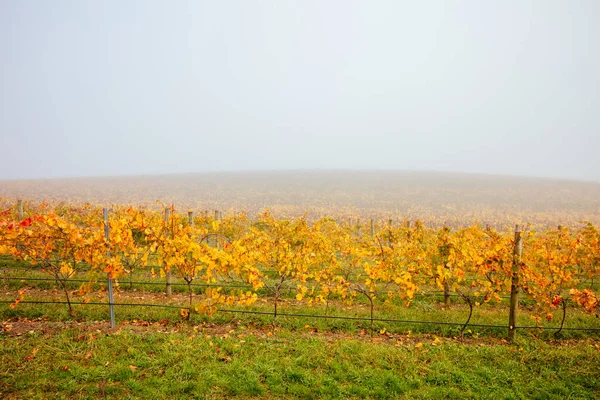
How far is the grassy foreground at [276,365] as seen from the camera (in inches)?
176

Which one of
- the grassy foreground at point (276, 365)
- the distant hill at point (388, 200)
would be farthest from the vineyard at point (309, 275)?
the distant hill at point (388, 200)

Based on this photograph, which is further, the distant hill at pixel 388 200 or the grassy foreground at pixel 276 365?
the distant hill at pixel 388 200

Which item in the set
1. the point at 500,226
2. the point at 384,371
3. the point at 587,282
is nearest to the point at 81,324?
the point at 384,371

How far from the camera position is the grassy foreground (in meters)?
4.47

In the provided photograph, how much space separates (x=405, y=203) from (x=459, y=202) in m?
8.67

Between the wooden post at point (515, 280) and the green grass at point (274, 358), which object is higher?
the wooden post at point (515, 280)

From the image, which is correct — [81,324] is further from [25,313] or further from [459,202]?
[459,202]

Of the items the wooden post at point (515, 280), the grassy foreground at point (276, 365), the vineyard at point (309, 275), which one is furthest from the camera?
the vineyard at point (309, 275)

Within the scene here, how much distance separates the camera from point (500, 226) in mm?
29016

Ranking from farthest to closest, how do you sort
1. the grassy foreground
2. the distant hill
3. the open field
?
1. the distant hill
2. the open field
3. the grassy foreground

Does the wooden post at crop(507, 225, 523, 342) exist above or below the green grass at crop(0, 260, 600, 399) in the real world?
above

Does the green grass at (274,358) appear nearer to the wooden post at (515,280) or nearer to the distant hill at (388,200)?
the wooden post at (515,280)

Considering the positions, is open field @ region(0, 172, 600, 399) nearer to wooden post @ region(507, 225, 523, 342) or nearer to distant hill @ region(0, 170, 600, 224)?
wooden post @ region(507, 225, 523, 342)

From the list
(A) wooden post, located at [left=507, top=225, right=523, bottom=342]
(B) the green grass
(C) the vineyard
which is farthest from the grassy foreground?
(C) the vineyard
